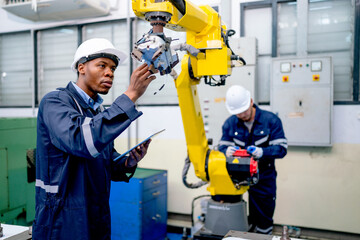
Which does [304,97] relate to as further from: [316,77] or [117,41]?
[117,41]

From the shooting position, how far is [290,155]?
316cm

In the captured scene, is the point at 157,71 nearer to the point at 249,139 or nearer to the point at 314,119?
the point at 249,139

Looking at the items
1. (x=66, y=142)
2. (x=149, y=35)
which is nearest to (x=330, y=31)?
(x=149, y=35)

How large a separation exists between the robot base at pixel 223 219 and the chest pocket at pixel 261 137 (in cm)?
61

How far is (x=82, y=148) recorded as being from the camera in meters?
0.94

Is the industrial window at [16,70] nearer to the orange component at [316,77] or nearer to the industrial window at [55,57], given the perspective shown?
the industrial window at [55,57]

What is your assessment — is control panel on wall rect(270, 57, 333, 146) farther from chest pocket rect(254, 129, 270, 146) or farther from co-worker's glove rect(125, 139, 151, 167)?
co-worker's glove rect(125, 139, 151, 167)

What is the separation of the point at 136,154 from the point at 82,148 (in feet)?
1.52

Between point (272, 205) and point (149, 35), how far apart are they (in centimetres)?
191

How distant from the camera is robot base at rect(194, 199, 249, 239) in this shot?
1.93 metres

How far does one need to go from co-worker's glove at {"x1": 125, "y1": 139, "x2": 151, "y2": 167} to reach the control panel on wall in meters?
1.99

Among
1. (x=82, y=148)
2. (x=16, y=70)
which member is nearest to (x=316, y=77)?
(x=82, y=148)

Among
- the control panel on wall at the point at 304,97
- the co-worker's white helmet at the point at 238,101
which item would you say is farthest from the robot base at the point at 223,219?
the control panel on wall at the point at 304,97

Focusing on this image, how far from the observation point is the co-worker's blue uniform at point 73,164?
3.10ft
